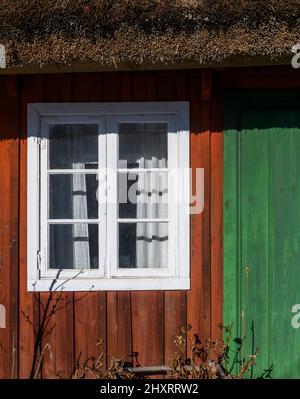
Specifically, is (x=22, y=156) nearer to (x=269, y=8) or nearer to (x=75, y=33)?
(x=75, y=33)

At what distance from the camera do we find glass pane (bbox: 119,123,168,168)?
4.48 m

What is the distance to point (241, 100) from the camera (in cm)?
443

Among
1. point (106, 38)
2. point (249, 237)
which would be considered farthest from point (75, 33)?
point (249, 237)

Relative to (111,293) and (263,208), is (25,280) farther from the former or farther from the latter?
(263,208)

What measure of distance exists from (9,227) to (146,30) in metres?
1.79

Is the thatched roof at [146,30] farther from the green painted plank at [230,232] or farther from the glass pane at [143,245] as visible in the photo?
the glass pane at [143,245]

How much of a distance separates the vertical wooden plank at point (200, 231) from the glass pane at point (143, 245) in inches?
9.6

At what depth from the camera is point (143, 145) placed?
4500mm

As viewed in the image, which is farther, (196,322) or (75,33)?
(196,322)

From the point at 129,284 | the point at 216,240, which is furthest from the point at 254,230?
the point at 129,284

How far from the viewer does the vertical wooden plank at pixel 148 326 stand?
4.38m

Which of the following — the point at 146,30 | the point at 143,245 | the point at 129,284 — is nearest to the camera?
the point at 146,30
